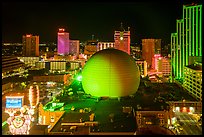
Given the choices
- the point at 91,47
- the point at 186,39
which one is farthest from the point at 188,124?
the point at 91,47

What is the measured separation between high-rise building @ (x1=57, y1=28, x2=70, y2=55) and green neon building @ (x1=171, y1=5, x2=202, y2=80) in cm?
1267

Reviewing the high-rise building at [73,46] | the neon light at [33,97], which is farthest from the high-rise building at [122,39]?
the neon light at [33,97]

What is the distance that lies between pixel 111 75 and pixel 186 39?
7.11 meters

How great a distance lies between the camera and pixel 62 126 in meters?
6.45

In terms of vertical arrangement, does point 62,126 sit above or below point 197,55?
below

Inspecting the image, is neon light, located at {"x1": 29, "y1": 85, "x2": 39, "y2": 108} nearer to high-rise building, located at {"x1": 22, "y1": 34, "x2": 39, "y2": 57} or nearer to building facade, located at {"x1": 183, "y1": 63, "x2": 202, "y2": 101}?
building facade, located at {"x1": 183, "y1": 63, "x2": 202, "y2": 101}

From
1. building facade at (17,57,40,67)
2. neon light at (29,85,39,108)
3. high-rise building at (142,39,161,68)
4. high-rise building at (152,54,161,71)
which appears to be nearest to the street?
neon light at (29,85,39,108)

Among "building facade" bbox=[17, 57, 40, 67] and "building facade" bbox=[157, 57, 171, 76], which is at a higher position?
"building facade" bbox=[17, 57, 40, 67]

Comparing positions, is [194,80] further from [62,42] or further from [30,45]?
[62,42]

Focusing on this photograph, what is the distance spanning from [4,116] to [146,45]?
1555 centimetres

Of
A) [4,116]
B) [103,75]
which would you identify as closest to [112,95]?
[103,75]

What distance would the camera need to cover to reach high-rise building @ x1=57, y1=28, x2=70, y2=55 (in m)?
27.7

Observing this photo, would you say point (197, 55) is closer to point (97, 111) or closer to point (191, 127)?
point (191, 127)

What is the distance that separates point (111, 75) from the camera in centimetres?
928
